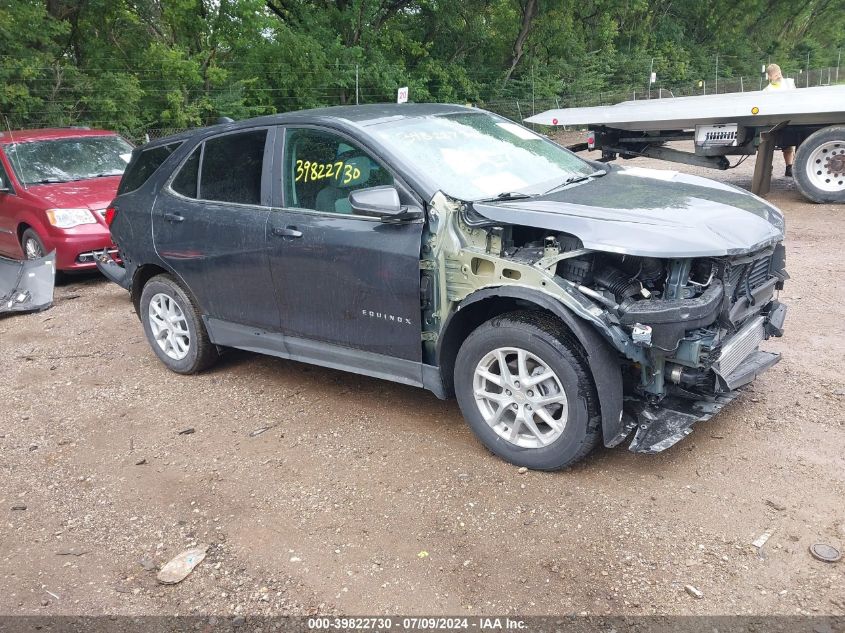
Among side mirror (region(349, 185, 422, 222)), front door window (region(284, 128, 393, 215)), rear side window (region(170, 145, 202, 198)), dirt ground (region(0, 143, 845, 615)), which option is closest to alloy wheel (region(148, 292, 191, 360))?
dirt ground (region(0, 143, 845, 615))

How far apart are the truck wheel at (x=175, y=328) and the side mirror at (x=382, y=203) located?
203cm

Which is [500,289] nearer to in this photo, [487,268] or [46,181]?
[487,268]

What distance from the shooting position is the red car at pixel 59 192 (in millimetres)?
8203

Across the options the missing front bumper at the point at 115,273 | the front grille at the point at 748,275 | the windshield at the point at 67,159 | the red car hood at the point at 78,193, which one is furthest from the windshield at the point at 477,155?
the windshield at the point at 67,159

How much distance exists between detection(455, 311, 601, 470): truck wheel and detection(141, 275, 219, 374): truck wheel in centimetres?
233

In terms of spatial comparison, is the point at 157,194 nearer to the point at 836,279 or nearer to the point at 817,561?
the point at 817,561

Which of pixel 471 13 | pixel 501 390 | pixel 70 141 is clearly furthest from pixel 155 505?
pixel 471 13

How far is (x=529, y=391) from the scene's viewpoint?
3.61m

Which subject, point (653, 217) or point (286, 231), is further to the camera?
point (286, 231)

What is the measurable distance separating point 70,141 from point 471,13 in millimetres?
17501

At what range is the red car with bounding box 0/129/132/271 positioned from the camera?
820cm

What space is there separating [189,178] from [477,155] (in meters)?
2.16

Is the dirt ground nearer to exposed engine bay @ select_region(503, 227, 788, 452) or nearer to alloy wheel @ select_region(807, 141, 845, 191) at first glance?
exposed engine bay @ select_region(503, 227, 788, 452)

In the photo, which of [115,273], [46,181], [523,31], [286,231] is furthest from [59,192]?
[523,31]
